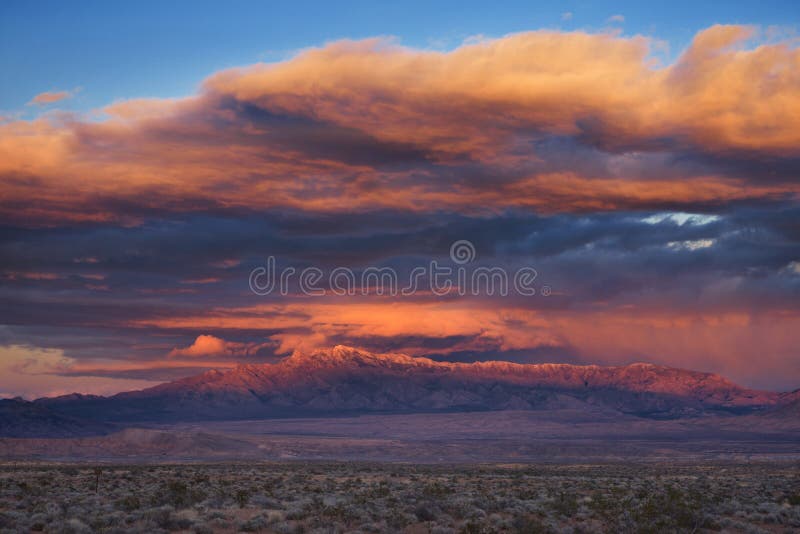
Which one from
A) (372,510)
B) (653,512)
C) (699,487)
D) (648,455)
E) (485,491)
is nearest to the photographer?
(653,512)

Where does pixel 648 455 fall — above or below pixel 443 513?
below

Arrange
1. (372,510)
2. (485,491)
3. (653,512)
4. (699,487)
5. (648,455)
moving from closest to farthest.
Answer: (653,512)
(372,510)
(485,491)
(699,487)
(648,455)

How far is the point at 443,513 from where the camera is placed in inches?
1502

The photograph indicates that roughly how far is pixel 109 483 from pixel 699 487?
40747 millimetres

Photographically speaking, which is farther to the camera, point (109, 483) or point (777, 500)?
point (109, 483)

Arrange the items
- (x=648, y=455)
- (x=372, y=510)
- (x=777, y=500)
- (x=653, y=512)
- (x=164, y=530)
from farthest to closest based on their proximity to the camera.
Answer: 1. (x=648, y=455)
2. (x=777, y=500)
3. (x=372, y=510)
4. (x=653, y=512)
5. (x=164, y=530)

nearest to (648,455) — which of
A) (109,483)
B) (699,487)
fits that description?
(699,487)

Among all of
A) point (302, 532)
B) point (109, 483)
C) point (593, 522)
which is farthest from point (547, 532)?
point (109, 483)

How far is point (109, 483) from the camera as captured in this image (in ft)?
192

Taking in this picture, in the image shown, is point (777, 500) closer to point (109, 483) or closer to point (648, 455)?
point (109, 483)

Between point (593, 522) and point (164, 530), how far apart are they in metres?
17.7

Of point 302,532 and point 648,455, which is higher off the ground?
point 302,532

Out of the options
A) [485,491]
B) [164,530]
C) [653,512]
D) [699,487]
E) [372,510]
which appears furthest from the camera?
[699,487]

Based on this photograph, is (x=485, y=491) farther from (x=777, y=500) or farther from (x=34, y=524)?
(x=34, y=524)
